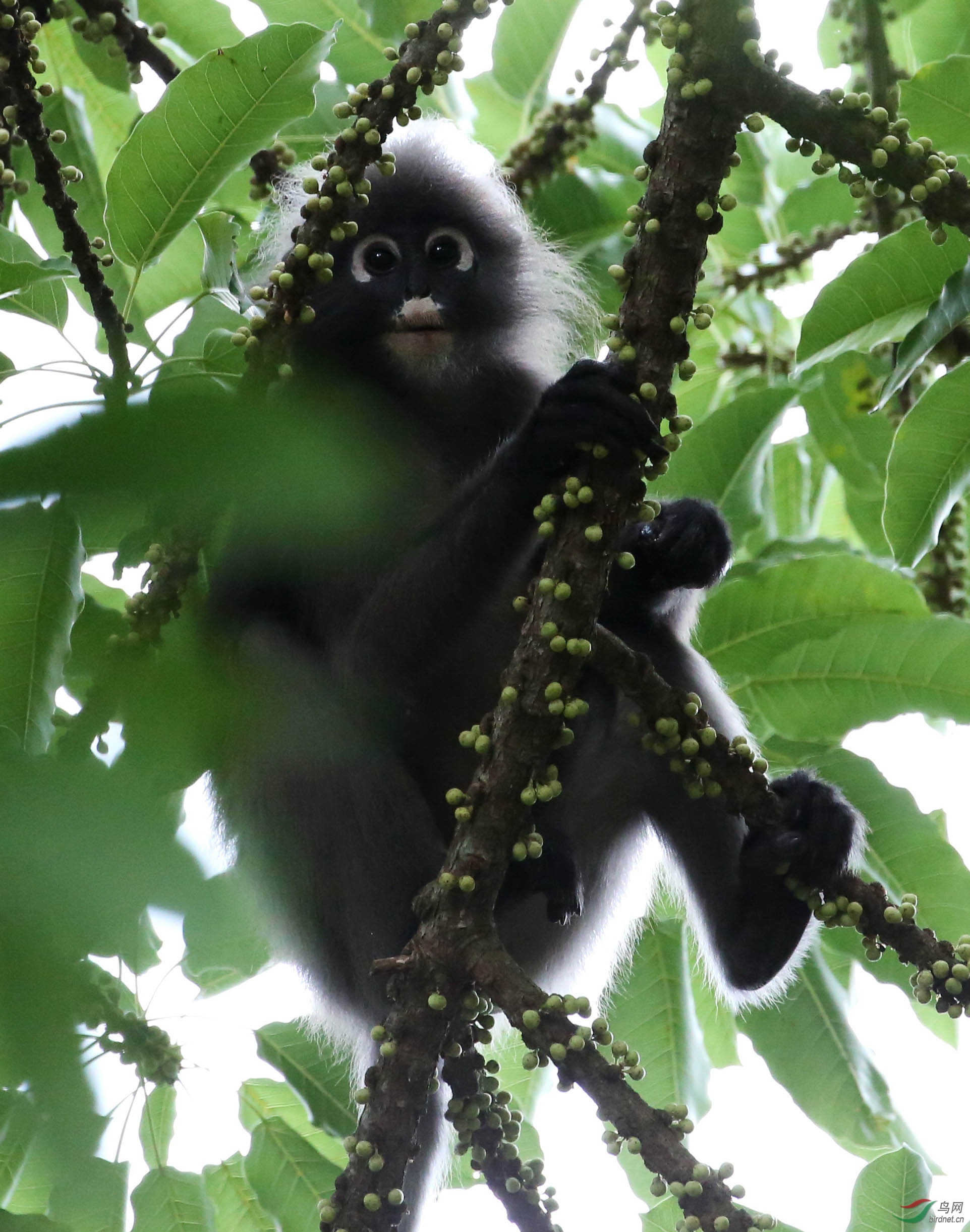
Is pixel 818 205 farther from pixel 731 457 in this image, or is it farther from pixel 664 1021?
pixel 664 1021

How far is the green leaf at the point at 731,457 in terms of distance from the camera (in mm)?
3852

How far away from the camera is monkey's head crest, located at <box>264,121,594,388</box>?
387cm

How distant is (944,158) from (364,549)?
1.72 meters

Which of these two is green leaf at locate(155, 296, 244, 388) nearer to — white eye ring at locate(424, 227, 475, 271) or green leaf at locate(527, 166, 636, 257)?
white eye ring at locate(424, 227, 475, 271)

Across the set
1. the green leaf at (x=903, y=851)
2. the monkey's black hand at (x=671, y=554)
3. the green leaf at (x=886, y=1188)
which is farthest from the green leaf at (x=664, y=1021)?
the monkey's black hand at (x=671, y=554)

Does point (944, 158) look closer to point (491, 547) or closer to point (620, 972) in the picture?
point (491, 547)

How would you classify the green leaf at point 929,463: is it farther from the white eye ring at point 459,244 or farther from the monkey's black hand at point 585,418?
the white eye ring at point 459,244

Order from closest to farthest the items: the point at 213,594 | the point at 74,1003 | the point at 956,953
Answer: the point at 74,1003, the point at 956,953, the point at 213,594

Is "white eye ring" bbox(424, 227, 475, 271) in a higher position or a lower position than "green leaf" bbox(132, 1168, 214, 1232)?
higher

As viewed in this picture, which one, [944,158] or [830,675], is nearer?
[944,158]

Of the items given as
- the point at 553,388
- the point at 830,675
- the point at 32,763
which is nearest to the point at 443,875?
the point at 553,388

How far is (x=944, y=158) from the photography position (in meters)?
2.37

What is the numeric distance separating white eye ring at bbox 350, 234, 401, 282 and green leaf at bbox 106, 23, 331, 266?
1.15 metres

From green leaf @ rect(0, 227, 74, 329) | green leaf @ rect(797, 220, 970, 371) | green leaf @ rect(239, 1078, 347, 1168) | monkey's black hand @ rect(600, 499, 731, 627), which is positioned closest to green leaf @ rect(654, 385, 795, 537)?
monkey's black hand @ rect(600, 499, 731, 627)
